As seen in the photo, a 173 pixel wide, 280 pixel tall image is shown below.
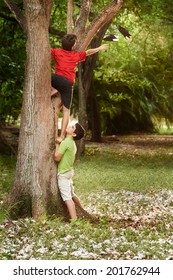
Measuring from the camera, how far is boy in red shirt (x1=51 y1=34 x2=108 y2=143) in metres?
11.8

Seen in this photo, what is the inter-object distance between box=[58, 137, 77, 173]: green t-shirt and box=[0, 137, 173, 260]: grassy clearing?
100cm

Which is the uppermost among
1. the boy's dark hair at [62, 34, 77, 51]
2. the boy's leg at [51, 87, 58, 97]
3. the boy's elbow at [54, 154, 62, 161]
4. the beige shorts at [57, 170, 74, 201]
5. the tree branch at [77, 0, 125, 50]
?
the tree branch at [77, 0, 125, 50]

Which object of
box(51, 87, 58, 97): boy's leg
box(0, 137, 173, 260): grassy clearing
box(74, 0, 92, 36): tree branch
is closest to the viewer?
box(0, 137, 173, 260): grassy clearing

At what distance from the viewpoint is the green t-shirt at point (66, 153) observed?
11820mm

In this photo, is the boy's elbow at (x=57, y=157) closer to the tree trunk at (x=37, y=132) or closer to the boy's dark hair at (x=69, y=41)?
the tree trunk at (x=37, y=132)

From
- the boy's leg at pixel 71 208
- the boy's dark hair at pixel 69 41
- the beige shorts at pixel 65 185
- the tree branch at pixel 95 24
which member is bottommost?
the boy's leg at pixel 71 208

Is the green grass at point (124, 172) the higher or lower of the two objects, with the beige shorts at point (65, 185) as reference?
lower

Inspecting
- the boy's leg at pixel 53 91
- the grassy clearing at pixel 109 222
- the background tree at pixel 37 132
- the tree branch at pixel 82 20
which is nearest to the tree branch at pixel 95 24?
the tree branch at pixel 82 20

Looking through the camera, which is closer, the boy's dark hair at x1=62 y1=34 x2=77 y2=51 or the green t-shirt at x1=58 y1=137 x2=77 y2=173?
the boy's dark hair at x1=62 y1=34 x2=77 y2=51

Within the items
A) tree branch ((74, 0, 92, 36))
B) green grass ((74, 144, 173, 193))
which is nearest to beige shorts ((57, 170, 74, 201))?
tree branch ((74, 0, 92, 36))

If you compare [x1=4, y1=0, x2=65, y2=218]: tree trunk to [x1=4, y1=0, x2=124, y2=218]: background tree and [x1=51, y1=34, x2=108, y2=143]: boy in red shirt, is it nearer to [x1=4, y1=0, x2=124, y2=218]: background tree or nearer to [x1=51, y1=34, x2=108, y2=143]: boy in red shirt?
[x1=4, y1=0, x2=124, y2=218]: background tree

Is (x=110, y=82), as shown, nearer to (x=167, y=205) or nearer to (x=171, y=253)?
(x=167, y=205)

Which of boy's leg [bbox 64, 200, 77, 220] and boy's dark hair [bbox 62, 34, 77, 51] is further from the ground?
boy's dark hair [bbox 62, 34, 77, 51]
